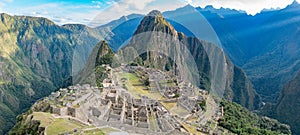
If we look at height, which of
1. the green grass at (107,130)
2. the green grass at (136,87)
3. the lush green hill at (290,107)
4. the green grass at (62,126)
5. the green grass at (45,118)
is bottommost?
the lush green hill at (290,107)

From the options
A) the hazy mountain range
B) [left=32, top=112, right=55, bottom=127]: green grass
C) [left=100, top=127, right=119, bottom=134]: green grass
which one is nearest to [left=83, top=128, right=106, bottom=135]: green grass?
[left=100, top=127, right=119, bottom=134]: green grass

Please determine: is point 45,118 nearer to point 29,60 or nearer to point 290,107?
point 290,107

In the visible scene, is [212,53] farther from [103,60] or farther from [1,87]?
[1,87]

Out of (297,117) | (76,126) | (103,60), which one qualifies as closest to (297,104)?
(297,117)

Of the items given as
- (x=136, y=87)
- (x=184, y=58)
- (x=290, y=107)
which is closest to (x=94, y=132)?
(x=136, y=87)

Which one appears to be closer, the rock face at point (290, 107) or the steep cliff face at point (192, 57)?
the rock face at point (290, 107)

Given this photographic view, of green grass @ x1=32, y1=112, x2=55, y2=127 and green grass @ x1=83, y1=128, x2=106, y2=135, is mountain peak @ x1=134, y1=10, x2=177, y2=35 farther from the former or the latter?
green grass @ x1=83, y1=128, x2=106, y2=135

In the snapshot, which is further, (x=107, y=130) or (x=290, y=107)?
(x=290, y=107)

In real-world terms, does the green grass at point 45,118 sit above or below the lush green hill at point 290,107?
above

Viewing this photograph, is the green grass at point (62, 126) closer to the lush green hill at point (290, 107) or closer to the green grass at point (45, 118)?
the green grass at point (45, 118)

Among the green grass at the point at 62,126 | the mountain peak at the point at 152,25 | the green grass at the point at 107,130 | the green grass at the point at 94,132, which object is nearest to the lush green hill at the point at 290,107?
the mountain peak at the point at 152,25
